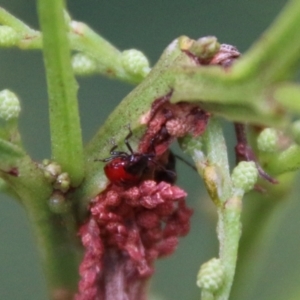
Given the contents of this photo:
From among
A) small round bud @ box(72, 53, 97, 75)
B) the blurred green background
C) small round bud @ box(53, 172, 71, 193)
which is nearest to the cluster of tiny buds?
small round bud @ box(53, 172, 71, 193)

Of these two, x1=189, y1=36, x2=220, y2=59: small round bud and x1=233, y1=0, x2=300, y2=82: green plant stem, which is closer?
x1=233, y1=0, x2=300, y2=82: green plant stem

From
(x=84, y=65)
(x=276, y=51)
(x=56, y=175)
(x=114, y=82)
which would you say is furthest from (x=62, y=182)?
(x=114, y=82)

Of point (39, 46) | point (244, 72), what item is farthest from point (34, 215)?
point (244, 72)

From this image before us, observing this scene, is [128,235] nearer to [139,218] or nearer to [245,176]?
[139,218]

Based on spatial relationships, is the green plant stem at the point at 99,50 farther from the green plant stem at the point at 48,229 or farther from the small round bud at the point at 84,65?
the green plant stem at the point at 48,229

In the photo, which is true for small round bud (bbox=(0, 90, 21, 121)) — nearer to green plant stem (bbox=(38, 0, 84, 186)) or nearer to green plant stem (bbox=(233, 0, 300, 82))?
green plant stem (bbox=(38, 0, 84, 186))

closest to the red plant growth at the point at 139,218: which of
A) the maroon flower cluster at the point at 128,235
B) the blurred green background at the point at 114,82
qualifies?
the maroon flower cluster at the point at 128,235

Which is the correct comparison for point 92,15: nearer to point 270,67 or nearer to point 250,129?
point 250,129
